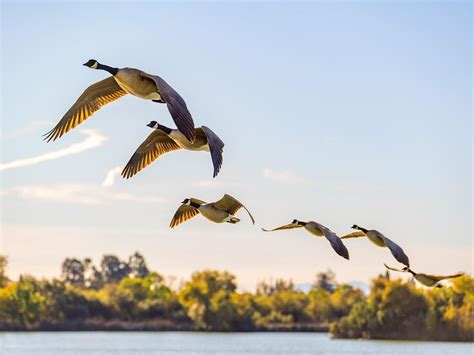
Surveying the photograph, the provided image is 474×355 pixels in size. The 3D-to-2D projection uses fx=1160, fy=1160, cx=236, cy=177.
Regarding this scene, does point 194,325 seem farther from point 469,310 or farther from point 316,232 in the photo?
point 316,232

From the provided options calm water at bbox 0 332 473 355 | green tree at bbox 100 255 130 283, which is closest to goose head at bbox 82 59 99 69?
calm water at bbox 0 332 473 355

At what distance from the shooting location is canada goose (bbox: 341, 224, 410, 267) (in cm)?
1400

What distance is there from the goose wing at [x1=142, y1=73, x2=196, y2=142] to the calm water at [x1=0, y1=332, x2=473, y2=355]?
60160 millimetres

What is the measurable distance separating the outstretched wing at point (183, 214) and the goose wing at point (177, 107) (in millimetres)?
3064

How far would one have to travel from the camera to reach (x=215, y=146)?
42.8ft

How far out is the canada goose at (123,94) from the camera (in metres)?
12.3

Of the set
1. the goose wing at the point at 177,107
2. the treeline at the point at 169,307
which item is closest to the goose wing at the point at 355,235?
the goose wing at the point at 177,107

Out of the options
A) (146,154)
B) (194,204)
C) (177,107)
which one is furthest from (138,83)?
(146,154)

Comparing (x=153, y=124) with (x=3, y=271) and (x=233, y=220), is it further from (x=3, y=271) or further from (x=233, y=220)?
(x=3, y=271)

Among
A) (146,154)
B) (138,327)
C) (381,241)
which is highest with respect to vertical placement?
(138,327)

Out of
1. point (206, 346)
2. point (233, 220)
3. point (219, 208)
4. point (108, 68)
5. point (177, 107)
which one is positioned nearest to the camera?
point (177, 107)

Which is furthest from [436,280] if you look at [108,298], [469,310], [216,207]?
[108,298]

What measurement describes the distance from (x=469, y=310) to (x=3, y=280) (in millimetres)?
48493

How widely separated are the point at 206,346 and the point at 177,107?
74.2 meters
